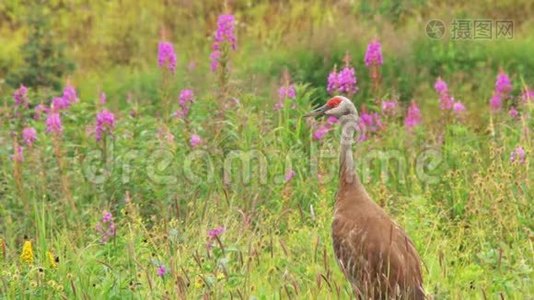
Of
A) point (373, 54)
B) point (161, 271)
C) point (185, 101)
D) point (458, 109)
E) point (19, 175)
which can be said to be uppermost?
point (373, 54)

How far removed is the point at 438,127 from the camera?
780 centimetres

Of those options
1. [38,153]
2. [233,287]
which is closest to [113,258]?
[233,287]

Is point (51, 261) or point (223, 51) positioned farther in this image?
point (223, 51)

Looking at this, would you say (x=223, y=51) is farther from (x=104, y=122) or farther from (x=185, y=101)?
(x=104, y=122)

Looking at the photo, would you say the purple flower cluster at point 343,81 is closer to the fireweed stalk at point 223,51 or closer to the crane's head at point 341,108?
the fireweed stalk at point 223,51

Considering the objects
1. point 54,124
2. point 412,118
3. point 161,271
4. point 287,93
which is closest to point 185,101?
point 287,93

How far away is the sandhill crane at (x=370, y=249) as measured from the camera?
15.6 ft

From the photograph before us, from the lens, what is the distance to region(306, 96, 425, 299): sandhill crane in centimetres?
476

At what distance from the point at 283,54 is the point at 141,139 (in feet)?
14.5

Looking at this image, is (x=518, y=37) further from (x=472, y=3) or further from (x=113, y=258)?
(x=113, y=258)

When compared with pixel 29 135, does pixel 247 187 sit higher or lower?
lower

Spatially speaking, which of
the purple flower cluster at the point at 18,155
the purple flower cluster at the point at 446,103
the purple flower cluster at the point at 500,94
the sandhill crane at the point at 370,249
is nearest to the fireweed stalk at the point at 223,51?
the purple flower cluster at the point at 18,155

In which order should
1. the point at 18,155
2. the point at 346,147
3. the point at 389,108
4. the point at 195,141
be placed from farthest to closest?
the point at 389,108 → the point at 195,141 → the point at 18,155 → the point at 346,147

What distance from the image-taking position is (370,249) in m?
4.92
